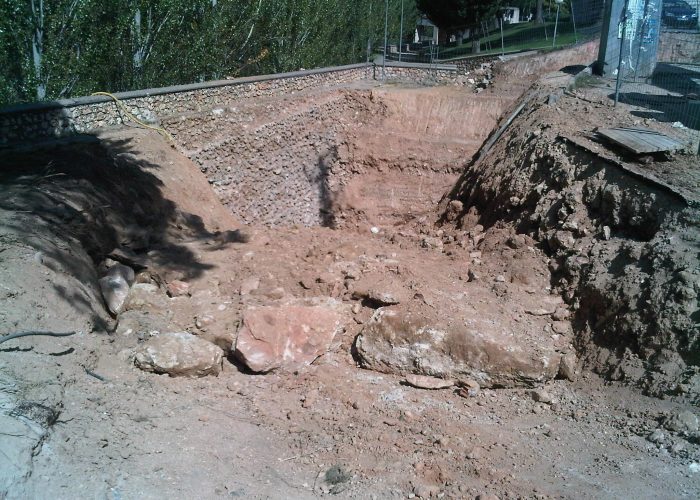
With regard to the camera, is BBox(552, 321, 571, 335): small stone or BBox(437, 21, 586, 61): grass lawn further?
BBox(437, 21, 586, 61): grass lawn

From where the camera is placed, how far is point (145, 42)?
14547mm

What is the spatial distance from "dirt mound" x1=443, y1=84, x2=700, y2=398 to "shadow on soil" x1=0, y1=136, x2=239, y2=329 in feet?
17.7

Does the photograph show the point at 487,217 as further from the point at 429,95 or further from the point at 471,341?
the point at 429,95

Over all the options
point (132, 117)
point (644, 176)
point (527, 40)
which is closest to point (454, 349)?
point (644, 176)

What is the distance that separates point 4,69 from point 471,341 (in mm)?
10502

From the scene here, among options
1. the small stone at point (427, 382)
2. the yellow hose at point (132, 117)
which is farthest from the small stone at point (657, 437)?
the yellow hose at point (132, 117)

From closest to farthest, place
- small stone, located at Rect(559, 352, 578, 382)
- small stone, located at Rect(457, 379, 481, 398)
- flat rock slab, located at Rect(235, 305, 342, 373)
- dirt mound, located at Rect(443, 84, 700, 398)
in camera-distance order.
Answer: dirt mound, located at Rect(443, 84, 700, 398) → small stone, located at Rect(457, 379, 481, 398) → flat rock slab, located at Rect(235, 305, 342, 373) → small stone, located at Rect(559, 352, 578, 382)

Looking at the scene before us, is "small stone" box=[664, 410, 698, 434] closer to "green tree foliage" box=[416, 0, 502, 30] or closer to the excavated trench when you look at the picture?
the excavated trench

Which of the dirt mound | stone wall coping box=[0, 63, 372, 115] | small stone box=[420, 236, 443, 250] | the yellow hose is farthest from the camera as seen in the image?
the yellow hose

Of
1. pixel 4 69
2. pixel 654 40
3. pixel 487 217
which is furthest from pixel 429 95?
pixel 4 69

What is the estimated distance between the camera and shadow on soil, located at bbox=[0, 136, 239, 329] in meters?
7.45

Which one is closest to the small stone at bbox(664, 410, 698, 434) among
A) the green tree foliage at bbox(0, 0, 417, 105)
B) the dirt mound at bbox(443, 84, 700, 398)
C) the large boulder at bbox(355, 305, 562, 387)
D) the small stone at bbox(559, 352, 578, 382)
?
the dirt mound at bbox(443, 84, 700, 398)

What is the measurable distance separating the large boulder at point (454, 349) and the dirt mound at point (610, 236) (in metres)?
0.75

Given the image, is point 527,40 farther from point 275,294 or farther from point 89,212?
point 89,212
